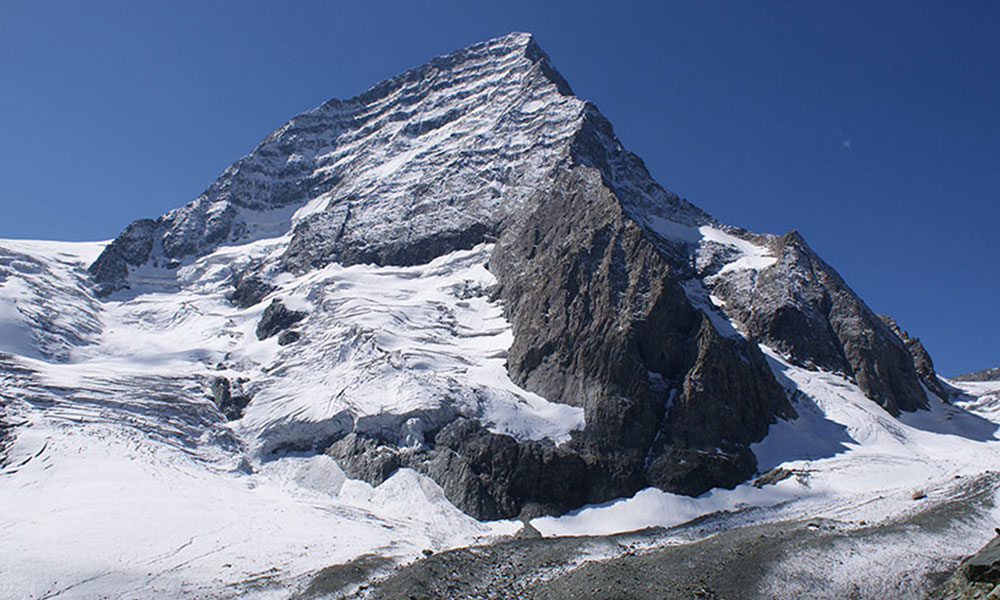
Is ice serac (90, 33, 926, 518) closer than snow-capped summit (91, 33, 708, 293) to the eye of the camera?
Yes

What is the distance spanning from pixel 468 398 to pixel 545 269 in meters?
23.4

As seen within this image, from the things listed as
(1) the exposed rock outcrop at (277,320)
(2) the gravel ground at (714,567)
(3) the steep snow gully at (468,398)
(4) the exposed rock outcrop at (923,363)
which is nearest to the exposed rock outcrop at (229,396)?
(3) the steep snow gully at (468,398)

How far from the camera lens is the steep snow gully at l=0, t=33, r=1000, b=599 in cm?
4244

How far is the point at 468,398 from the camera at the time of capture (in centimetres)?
6419

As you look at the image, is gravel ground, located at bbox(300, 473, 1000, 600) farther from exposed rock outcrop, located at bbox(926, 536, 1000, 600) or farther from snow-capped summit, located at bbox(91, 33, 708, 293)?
snow-capped summit, located at bbox(91, 33, 708, 293)

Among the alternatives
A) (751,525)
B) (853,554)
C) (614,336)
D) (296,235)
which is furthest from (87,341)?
(853,554)

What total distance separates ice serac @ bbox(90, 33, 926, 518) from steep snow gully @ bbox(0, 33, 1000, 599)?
0.39 metres

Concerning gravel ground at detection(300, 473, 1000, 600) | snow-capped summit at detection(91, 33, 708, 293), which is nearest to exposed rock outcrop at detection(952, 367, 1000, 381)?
snow-capped summit at detection(91, 33, 708, 293)

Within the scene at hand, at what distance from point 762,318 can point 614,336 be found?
3000cm

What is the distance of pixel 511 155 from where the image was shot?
117m

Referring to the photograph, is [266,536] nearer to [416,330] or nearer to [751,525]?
[751,525]

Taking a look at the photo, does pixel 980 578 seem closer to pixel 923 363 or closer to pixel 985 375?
pixel 923 363

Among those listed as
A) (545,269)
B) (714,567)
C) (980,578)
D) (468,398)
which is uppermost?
(545,269)

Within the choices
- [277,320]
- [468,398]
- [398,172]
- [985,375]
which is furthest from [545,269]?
[985,375]
